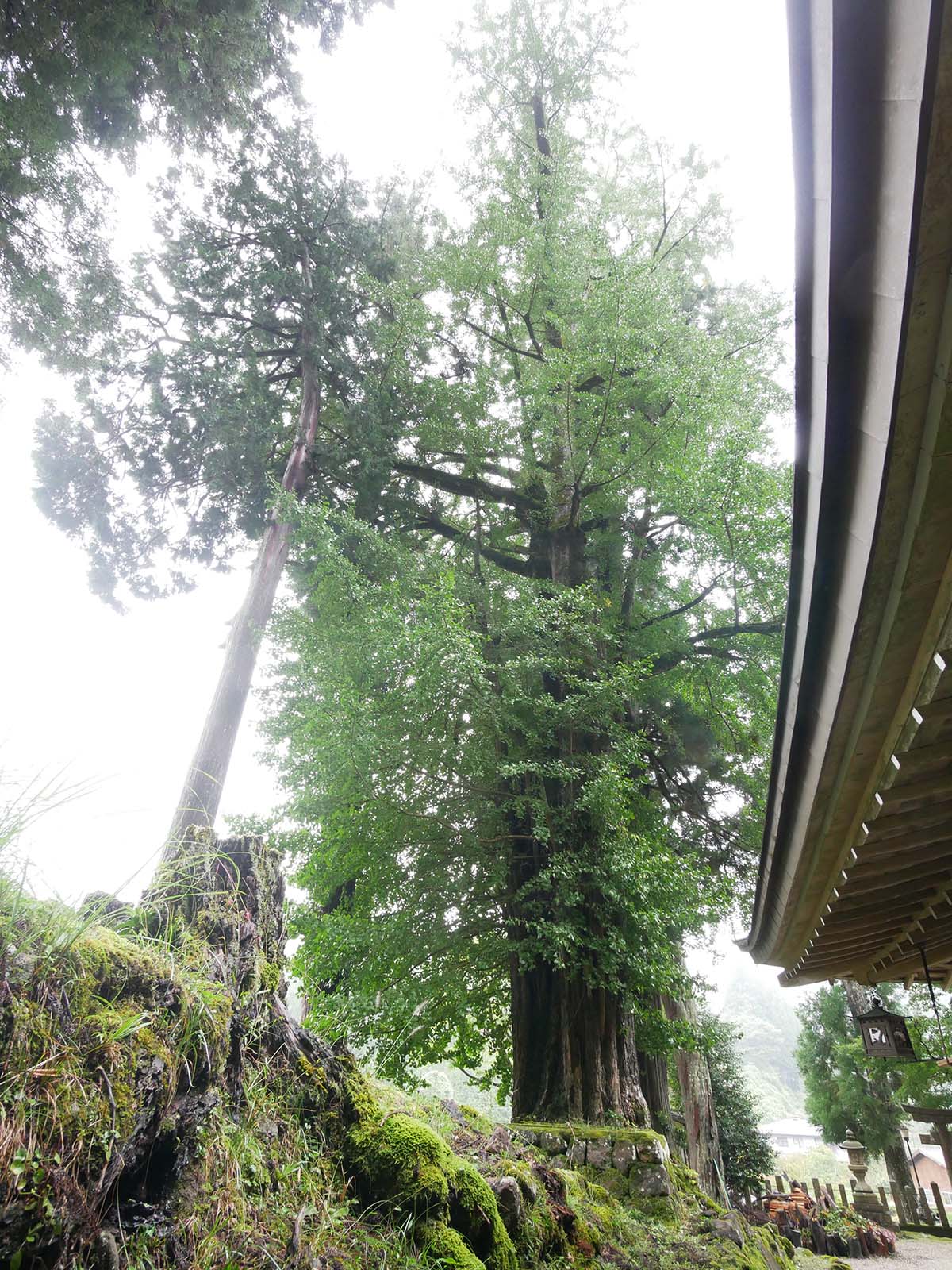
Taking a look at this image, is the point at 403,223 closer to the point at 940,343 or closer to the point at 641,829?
the point at 641,829

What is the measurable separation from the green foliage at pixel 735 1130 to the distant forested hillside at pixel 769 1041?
47698 mm

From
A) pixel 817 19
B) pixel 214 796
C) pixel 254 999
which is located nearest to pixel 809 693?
pixel 817 19

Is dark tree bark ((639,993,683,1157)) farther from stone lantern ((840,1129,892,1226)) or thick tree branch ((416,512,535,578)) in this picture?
stone lantern ((840,1129,892,1226))

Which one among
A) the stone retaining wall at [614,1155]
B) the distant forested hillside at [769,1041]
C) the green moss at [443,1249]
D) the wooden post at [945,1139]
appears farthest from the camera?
the distant forested hillside at [769,1041]

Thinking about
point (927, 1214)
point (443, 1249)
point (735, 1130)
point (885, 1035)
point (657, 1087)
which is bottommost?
point (927, 1214)

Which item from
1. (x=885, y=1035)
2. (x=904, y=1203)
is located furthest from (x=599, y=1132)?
(x=904, y=1203)

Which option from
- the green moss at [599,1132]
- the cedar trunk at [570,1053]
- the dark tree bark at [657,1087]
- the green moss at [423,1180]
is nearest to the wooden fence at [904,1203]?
the dark tree bark at [657,1087]

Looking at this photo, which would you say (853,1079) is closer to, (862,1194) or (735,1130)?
(862,1194)

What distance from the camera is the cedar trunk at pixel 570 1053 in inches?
237

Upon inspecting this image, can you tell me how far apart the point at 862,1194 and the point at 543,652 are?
50.0ft

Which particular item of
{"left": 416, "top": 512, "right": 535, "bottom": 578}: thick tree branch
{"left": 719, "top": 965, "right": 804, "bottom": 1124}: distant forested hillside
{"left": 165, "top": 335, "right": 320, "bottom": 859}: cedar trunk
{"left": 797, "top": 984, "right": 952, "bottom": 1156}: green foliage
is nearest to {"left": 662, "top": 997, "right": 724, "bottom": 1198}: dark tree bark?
{"left": 416, "top": 512, "right": 535, "bottom": 578}: thick tree branch

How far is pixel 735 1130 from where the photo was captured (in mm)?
13312

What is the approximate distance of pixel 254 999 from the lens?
8.13 feet

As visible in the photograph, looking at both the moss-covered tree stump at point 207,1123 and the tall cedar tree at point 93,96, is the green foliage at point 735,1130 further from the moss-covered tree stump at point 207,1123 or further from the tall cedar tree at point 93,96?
the tall cedar tree at point 93,96
